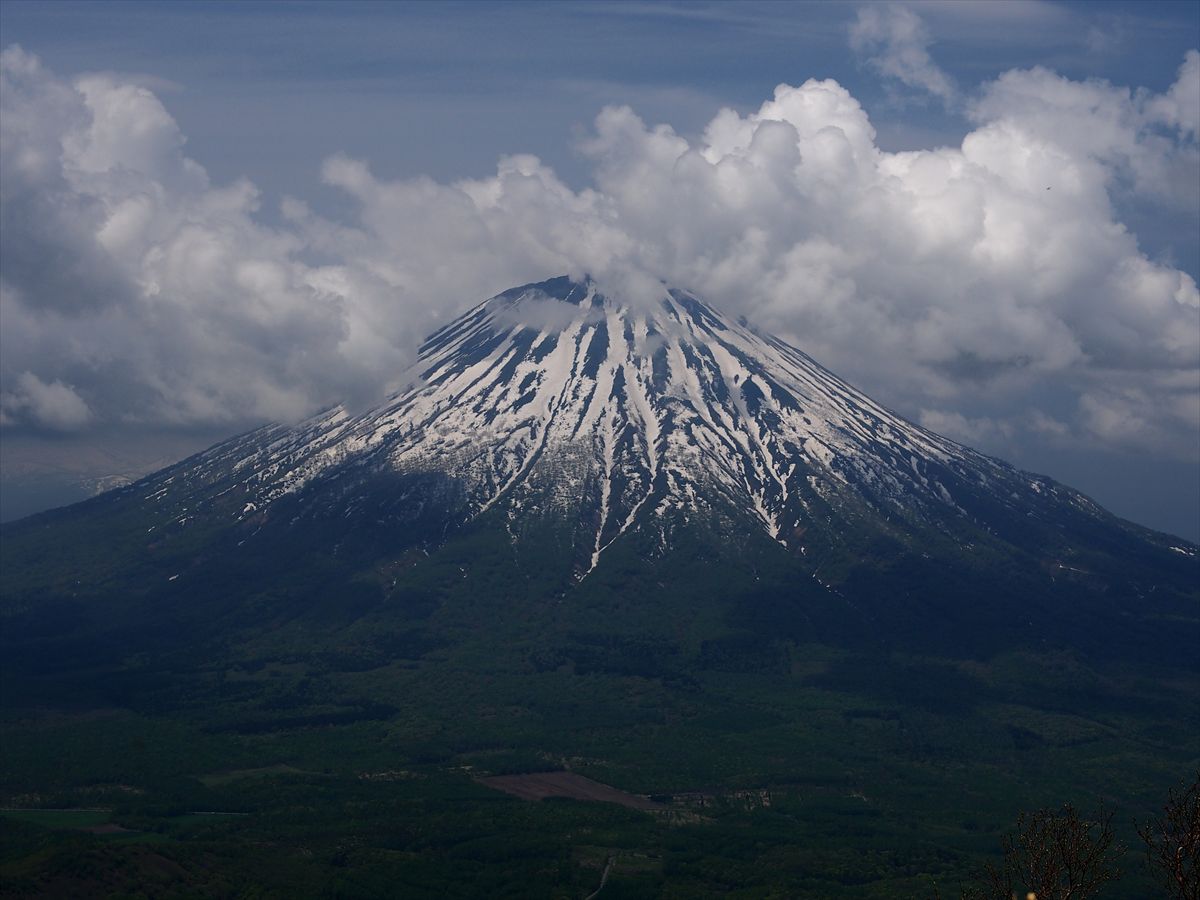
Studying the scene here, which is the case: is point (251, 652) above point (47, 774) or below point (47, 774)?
above

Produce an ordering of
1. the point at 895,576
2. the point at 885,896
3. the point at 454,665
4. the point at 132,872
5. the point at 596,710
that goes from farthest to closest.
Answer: the point at 895,576 → the point at 454,665 → the point at 596,710 → the point at 885,896 → the point at 132,872

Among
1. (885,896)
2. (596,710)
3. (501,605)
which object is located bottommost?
(885,896)

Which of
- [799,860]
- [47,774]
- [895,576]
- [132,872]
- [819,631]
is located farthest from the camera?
[895,576]

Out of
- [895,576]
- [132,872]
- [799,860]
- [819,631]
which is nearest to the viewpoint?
[132,872]

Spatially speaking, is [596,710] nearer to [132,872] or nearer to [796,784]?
[796,784]

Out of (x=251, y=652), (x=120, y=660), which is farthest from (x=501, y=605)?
(x=120, y=660)

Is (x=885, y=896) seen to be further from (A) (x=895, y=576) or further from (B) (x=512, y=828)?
(A) (x=895, y=576)

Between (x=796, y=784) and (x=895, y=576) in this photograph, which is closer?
(x=796, y=784)

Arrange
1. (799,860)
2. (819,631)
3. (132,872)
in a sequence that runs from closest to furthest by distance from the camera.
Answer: (132,872), (799,860), (819,631)

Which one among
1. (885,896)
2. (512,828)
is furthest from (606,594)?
(885,896)
